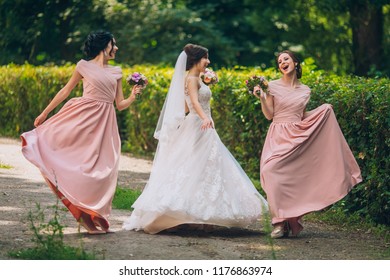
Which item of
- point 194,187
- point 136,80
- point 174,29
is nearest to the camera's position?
point 194,187

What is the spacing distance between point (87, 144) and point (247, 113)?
5078mm

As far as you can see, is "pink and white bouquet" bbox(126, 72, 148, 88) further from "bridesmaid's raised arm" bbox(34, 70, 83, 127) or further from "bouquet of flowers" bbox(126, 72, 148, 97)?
"bridesmaid's raised arm" bbox(34, 70, 83, 127)

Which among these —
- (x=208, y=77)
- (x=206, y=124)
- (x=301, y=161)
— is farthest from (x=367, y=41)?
(x=206, y=124)

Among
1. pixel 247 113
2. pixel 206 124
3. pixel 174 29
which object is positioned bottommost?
pixel 174 29

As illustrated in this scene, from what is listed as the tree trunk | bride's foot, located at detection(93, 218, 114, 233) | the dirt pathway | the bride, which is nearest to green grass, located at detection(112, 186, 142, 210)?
the dirt pathway

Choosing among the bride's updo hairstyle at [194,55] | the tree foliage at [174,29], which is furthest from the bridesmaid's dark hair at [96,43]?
the tree foliage at [174,29]

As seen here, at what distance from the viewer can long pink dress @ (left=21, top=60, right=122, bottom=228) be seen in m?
8.52

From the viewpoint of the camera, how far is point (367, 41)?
67.2 feet

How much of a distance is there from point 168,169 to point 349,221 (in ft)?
8.39

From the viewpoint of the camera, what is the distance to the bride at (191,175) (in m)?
8.84

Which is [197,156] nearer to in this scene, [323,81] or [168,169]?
[168,169]

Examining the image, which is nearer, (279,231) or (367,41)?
(279,231)

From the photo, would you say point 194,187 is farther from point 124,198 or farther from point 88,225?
point 124,198
